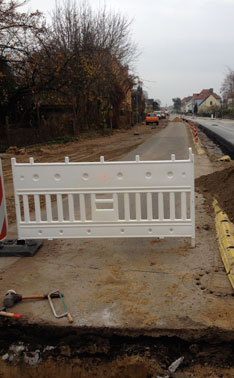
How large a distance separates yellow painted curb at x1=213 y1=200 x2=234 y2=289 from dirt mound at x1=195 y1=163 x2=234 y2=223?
0.78 feet

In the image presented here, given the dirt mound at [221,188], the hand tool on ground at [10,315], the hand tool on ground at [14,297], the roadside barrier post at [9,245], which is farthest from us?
the dirt mound at [221,188]

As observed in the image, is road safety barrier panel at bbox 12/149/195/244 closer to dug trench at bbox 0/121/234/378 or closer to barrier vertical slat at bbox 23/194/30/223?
barrier vertical slat at bbox 23/194/30/223

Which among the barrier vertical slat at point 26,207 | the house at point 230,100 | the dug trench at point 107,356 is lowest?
the dug trench at point 107,356

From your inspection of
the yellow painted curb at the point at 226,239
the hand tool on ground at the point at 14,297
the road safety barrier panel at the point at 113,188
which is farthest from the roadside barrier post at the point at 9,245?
the yellow painted curb at the point at 226,239

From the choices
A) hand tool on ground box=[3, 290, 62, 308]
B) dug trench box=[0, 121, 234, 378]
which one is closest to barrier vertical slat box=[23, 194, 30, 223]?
hand tool on ground box=[3, 290, 62, 308]

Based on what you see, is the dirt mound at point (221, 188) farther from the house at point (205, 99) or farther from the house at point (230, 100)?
the house at point (205, 99)

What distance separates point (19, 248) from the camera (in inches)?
197

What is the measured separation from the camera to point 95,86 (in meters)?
30.9

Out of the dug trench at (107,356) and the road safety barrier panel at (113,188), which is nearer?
the dug trench at (107,356)

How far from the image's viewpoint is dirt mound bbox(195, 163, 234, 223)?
681 centimetres

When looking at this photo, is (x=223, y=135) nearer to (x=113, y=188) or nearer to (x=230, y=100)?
(x=113, y=188)

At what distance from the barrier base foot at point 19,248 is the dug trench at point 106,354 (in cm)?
160

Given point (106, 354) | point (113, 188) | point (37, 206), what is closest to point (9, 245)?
point (37, 206)

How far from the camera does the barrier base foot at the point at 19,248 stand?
496 cm
